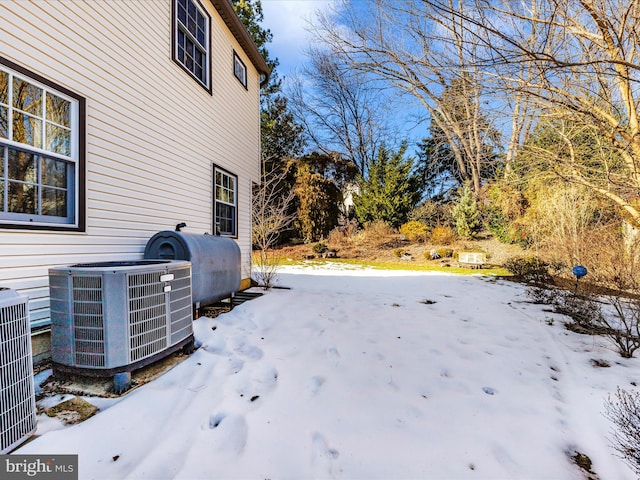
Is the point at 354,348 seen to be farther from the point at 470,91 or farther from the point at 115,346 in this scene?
the point at 470,91

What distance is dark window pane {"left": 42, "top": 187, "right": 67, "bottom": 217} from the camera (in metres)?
2.88

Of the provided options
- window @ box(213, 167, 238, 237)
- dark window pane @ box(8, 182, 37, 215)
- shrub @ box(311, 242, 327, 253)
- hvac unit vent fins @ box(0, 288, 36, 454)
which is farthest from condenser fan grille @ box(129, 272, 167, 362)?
shrub @ box(311, 242, 327, 253)

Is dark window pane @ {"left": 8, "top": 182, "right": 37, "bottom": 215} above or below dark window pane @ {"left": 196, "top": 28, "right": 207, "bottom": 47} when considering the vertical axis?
below

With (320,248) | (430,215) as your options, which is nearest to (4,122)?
(320,248)

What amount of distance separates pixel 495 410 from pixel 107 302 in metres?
2.93

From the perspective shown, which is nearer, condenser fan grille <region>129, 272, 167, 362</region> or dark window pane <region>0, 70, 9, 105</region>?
condenser fan grille <region>129, 272, 167, 362</region>

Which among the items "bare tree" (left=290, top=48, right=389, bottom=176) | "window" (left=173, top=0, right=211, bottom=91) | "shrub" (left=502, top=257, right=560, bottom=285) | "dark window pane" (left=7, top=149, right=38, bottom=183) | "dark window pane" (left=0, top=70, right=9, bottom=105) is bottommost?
"shrub" (left=502, top=257, right=560, bottom=285)

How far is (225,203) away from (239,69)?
3.36 meters

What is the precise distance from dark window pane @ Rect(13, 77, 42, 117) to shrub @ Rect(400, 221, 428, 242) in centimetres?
1378

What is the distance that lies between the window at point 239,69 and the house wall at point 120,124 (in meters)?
0.85

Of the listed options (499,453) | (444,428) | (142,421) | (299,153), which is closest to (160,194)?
(142,421)

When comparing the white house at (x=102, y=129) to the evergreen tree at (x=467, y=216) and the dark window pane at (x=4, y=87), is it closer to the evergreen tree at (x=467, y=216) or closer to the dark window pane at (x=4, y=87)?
the dark window pane at (x=4, y=87)

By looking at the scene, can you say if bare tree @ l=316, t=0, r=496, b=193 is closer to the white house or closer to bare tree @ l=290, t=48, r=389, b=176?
the white house

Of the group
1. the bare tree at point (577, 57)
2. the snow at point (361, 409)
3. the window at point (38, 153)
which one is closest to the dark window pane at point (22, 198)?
the window at point (38, 153)
